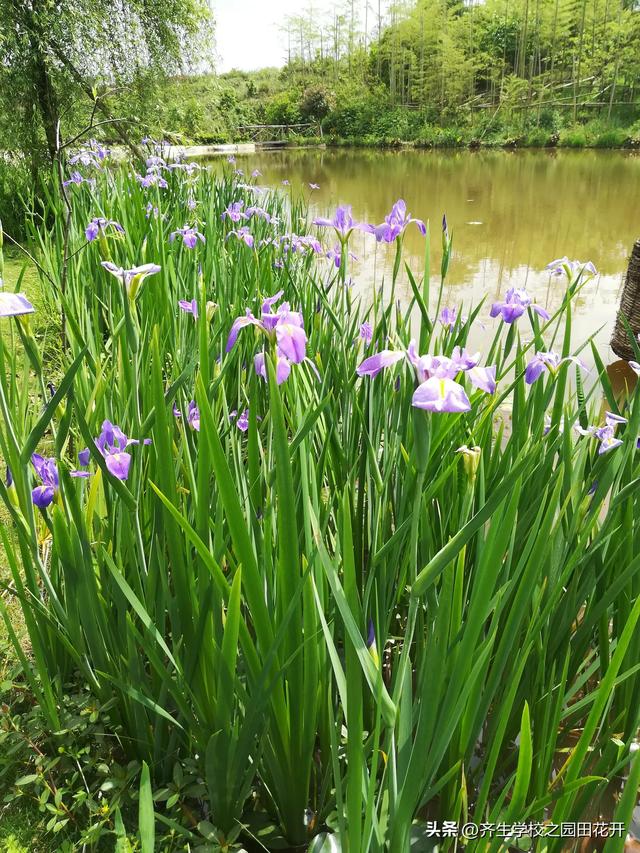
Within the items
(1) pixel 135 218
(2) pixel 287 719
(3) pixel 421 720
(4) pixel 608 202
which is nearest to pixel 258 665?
(2) pixel 287 719

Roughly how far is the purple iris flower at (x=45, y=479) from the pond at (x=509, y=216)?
131 cm

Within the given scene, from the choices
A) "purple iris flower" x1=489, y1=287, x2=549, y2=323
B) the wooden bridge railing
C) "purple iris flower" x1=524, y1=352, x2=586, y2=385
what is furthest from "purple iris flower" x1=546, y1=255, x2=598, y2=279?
the wooden bridge railing

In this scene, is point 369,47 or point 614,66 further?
point 369,47

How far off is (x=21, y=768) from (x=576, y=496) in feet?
3.55

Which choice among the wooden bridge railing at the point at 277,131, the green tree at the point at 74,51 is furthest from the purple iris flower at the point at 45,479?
the wooden bridge railing at the point at 277,131

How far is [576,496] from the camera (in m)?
1.02

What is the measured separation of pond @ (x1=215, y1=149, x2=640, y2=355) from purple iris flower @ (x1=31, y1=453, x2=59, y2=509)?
4.29 feet

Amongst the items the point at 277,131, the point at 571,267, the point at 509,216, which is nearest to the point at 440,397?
the point at 571,267

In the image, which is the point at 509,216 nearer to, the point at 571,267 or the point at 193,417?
the point at 571,267

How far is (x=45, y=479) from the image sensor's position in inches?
37.9

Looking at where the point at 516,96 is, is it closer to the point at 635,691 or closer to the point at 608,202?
the point at 608,202

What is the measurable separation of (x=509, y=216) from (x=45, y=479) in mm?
8306

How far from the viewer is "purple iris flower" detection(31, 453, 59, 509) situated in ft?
2.98

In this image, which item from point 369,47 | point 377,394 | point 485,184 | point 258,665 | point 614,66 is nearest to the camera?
point 258,665
